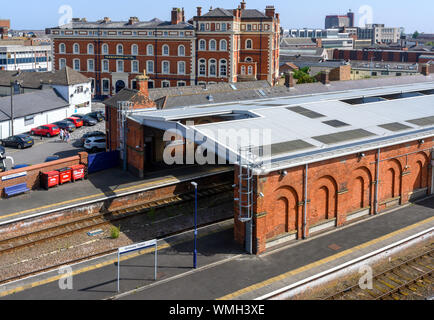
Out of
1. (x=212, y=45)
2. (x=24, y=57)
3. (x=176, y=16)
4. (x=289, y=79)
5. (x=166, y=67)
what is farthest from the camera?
(x=24, y=57)

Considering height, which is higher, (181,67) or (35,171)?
(181,67)

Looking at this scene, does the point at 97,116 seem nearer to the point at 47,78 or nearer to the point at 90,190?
the point at 47,78

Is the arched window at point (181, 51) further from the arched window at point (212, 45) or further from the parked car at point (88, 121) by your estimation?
the parked car at point (88, 121)

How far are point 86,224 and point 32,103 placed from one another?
97.9ft

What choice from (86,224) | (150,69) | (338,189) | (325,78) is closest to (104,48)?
(150,69)

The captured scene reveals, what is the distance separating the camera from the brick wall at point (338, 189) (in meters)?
24.3

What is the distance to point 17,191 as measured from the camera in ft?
101

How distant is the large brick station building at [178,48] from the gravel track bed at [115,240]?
40192mm

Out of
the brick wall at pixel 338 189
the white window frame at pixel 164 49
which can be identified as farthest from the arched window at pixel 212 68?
the brick wall at pixel 338 189

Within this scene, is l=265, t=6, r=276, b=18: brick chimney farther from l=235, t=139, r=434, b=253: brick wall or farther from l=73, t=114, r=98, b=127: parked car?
l=235, t=139, r=434, b=253: brick wall

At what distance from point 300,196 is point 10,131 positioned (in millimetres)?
34687

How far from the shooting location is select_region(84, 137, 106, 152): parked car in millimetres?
43656

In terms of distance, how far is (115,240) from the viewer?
27.2 meters

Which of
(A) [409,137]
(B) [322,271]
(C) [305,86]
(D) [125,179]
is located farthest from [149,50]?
(B) [322,271]
